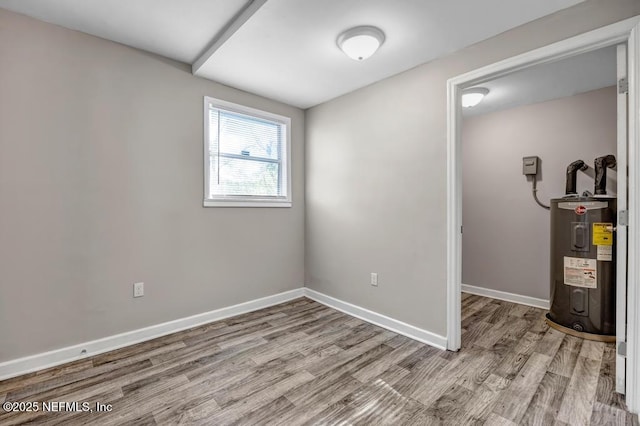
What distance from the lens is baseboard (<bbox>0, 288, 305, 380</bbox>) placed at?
1.99 metres

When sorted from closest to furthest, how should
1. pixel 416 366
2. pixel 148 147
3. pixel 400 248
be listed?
pixel 416 366 → pixel 148 147 → pixel 400 248

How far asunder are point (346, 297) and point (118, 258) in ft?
7.19

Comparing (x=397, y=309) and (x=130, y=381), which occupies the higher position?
(x=397, y=309)

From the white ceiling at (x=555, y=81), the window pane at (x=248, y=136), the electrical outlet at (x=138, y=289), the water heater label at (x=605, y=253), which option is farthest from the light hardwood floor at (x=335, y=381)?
the white ceiling at (x=555, y=81)

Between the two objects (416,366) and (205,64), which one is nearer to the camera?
(416,366)

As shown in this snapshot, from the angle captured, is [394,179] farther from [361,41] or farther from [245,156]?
[245,156]

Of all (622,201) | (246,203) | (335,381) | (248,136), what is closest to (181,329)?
(246,203)

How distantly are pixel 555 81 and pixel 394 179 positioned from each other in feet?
5.90

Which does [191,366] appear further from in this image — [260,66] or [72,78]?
[260,66]

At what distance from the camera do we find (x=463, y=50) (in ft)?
7.43

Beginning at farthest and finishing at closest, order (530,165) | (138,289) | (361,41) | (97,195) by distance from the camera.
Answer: (530,165) < (138,289) < (97,195) < (361,41)

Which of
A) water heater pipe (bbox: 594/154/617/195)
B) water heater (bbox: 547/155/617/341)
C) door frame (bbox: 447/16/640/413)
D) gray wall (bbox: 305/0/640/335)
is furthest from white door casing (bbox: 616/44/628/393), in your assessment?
water heater pipe (bbox: 594/154/617/195)

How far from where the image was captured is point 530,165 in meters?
3.37

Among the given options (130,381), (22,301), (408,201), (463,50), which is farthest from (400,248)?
(22,301)
